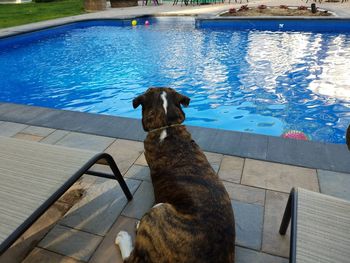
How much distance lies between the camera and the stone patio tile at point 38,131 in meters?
4.55

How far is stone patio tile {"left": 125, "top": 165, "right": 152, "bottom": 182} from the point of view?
11.5 ft

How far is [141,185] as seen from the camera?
339cm

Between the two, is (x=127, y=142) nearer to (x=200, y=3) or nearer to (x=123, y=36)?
(x=123, y=36)

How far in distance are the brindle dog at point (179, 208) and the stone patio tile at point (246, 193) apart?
30.0 inches

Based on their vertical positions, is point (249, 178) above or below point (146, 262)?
below

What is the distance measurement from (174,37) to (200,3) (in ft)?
35.4

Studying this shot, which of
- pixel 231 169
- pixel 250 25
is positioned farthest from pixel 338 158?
pixel 250 25

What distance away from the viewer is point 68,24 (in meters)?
15.8

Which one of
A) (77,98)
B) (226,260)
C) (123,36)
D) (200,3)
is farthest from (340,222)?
(200,3)

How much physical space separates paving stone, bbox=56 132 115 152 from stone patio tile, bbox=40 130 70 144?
78 mm

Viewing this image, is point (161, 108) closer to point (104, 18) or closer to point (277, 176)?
point (277, 176)

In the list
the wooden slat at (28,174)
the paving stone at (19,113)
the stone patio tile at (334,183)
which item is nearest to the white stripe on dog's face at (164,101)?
the wooden slat at (28,174)

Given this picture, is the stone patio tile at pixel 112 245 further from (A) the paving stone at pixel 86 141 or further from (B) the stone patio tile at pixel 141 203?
(A) the paving stone at pixel 86 141

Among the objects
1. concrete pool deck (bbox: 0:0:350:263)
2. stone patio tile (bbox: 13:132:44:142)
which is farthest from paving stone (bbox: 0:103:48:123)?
stone patio tile (bbox: 13:132:44:142)
